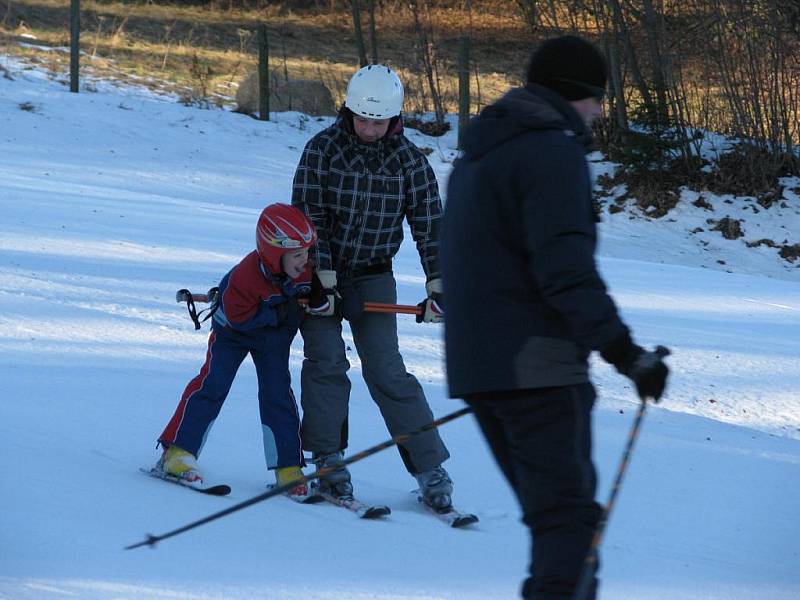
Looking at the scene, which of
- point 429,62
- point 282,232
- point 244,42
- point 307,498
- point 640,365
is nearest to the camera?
point 640,365

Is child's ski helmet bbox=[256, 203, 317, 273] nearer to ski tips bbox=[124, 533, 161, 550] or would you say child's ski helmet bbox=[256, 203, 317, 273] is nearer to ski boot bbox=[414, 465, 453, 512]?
ski boot bbox=[414, 465, 453, 512]

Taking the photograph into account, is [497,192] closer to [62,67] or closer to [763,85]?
[763,85]

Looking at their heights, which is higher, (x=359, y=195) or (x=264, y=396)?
(x=359, y=195)

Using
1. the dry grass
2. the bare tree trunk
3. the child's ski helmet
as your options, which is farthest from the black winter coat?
the dry grass

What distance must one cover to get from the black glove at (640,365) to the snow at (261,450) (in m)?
1.24

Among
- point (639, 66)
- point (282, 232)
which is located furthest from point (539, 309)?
point (639, 66)

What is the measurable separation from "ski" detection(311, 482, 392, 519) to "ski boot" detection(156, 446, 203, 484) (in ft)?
1.56

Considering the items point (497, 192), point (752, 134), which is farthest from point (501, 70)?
point (497, 192)

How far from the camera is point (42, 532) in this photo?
360 centimetres

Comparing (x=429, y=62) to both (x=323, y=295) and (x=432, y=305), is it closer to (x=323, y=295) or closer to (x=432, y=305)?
(x=432, y=305)

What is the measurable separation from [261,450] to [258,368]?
71cm

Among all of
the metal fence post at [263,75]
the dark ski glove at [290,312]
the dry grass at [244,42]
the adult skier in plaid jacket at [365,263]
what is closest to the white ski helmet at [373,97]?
the adult skier in plaid jacket at [365,263]

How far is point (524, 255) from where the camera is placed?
269cm

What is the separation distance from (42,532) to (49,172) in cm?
929
